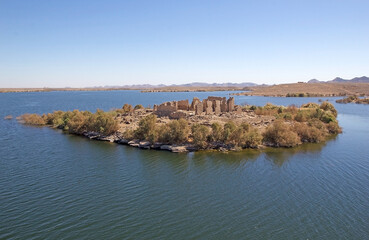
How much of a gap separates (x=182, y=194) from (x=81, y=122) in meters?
29.9

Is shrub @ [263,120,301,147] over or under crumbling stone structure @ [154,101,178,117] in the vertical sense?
under

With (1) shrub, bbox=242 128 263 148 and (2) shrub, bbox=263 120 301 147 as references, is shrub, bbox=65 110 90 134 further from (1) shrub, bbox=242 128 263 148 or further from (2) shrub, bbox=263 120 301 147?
(2) shrub, bbox=263 120 301 147

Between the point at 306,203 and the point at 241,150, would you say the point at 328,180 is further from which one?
the point at 241,150

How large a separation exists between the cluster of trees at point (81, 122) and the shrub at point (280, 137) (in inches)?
900

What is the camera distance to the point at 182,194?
70.3ft

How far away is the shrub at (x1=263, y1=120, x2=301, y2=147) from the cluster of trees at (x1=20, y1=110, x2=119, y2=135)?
22851mm

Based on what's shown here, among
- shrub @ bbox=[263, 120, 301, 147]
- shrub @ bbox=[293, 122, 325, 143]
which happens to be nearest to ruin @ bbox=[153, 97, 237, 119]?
shrub @ bbox=[263, 120, 301, 147]

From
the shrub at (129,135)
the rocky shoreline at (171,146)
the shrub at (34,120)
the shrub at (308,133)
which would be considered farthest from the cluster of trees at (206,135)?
the shrub at (34,120)

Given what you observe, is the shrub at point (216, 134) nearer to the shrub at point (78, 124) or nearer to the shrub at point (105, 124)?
the shrub at point (105, 124)

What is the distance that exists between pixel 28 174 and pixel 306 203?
24.5m

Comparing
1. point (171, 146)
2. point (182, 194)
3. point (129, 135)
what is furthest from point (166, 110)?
point (182, 194)

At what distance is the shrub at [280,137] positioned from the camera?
35625 millimetres

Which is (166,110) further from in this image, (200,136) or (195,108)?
(200,136)

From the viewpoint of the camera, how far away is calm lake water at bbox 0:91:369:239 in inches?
654
